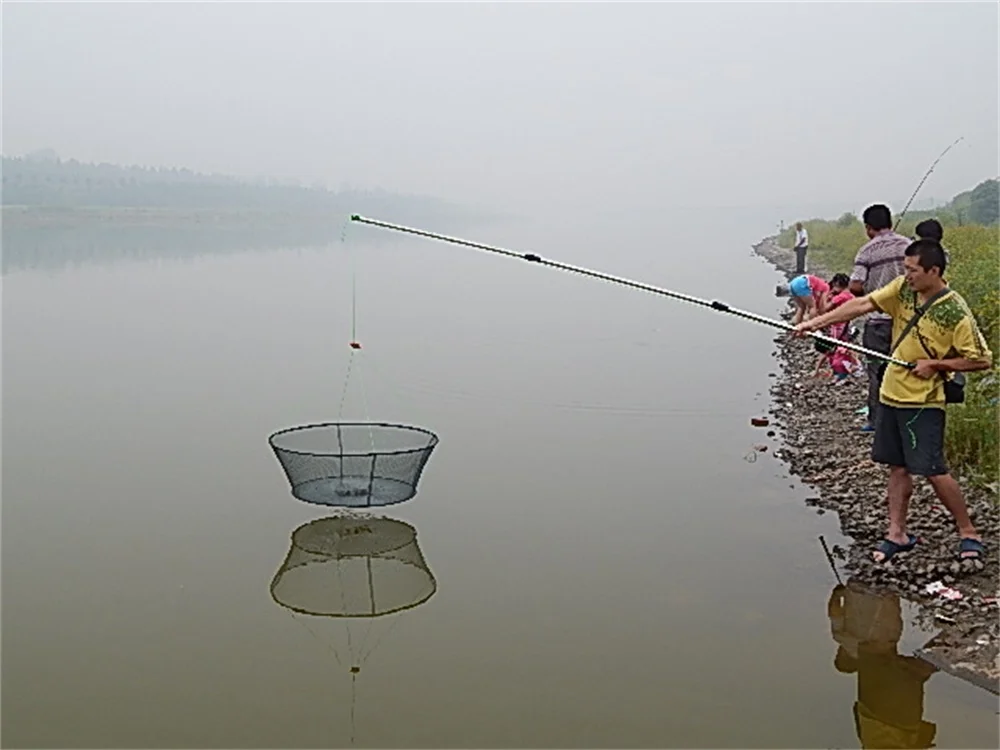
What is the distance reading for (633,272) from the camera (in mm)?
28281

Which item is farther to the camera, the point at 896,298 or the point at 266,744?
the point at 896,298

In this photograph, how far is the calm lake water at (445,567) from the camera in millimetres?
4254

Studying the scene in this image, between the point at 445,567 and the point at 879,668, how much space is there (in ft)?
7.90

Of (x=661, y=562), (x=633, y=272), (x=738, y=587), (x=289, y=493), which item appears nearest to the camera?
(x=738, y=587)

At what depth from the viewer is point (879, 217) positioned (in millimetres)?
6098

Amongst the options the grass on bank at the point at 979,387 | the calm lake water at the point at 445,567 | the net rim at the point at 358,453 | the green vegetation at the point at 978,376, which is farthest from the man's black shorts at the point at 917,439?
the net rim at the point at 358,453

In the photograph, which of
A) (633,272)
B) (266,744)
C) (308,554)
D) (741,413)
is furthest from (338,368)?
(633,272)

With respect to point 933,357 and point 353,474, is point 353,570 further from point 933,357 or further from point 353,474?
point 933,357

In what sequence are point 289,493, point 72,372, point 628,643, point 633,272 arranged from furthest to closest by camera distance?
point 633,272, point 72,372, point 289,493, point 628,643

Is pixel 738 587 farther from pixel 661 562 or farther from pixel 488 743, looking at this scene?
pixel 488 743

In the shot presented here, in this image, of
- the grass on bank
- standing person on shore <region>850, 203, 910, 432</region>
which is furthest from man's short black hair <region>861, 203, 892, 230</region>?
the grass on bank

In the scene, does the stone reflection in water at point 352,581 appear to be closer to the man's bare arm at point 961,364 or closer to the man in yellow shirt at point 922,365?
the man in yellow shirt at point 922,365

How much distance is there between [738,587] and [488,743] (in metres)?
1.93

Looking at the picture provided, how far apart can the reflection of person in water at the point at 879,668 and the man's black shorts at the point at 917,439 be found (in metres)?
0.69
